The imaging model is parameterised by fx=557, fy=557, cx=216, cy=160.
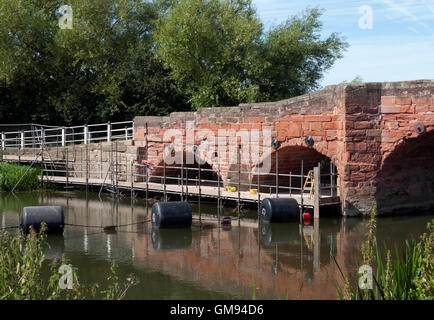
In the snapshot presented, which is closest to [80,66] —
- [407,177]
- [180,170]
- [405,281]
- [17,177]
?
[17,177]

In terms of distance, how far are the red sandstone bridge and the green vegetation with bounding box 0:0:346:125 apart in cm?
640

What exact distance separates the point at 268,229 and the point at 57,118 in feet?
59.4

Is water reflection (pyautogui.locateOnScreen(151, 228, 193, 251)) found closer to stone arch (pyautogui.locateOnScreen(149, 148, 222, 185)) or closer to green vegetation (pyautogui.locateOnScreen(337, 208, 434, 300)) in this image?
stone arch (pyautogui.locateOnScreen(149, 148, 222, 185))

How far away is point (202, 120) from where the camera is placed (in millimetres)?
17016

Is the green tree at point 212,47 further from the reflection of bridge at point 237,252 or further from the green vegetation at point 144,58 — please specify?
the reflection of bridge at point 237,252

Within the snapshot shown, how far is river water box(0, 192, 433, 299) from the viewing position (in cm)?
837

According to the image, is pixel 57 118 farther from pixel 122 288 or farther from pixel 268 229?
pixel 122 288

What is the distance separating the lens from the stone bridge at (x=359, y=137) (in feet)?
44.3

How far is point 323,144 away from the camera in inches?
574

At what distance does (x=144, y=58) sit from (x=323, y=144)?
14.1 metres

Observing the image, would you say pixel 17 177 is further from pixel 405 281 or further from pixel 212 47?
pixel 405 281

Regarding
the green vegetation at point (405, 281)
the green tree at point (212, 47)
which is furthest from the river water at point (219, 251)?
the green tree at point (212, 47)

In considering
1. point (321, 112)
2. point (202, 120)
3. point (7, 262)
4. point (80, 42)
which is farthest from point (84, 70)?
point (7, 262)

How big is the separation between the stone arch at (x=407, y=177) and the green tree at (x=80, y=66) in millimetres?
13372
